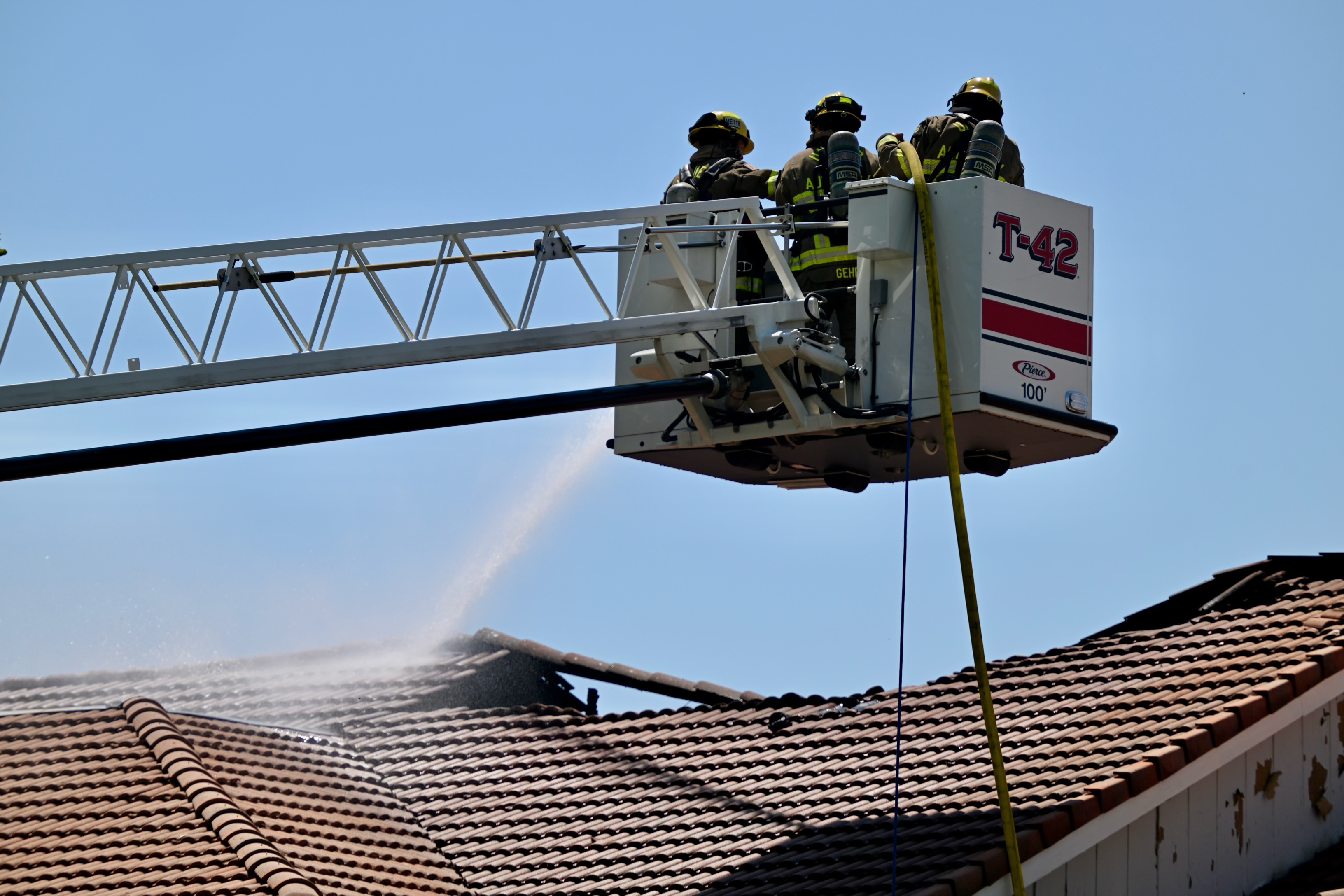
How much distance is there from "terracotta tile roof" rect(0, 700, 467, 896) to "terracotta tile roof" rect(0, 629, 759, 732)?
93 cm

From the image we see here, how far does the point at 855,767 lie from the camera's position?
14.6 meters

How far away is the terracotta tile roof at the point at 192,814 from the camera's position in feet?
44.8

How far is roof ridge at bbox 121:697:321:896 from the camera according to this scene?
1334 cm

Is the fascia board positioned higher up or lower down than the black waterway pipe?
lower down

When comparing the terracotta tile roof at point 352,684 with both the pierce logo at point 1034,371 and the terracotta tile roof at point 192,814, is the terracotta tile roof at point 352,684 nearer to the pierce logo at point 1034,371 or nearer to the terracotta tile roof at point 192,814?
the terracotta tile roof at point 192,814

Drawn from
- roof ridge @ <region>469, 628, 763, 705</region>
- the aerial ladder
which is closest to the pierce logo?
the aerial ladder

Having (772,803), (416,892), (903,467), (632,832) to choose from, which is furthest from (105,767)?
(903,467)

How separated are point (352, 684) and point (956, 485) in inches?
337

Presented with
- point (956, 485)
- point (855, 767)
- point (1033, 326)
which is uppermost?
point (1033, 326)

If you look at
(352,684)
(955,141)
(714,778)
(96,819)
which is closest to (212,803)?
(96,819)

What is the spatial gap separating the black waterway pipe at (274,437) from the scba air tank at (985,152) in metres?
3.02

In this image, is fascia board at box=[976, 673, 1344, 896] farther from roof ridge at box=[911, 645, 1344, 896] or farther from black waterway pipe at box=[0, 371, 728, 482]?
black waterway pipe at box=[0, 371, 728, 482]

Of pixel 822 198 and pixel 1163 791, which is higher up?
pixel 822 198

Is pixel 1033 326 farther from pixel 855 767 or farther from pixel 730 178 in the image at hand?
pixel 855 767
